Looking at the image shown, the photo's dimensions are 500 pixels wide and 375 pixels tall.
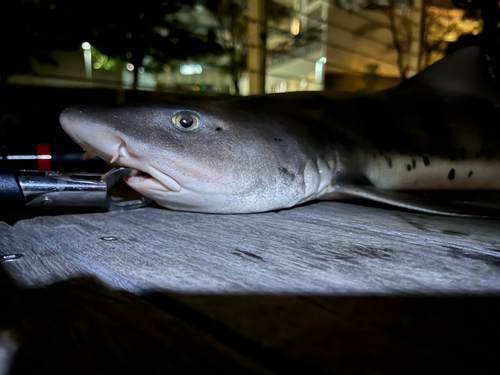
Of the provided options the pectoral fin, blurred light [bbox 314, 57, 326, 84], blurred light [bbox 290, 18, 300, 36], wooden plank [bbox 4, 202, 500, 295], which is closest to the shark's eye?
wooden plank [bbox 4, 202, 500, 295]

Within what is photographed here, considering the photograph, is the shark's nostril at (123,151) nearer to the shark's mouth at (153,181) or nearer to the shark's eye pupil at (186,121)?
the shark's mouth at (153,181)

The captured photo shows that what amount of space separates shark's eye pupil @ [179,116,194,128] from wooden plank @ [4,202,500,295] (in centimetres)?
34

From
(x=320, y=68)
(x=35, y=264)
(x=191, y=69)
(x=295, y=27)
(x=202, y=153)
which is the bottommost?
(x=35, y=264)

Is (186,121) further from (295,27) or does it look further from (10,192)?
(295,27)

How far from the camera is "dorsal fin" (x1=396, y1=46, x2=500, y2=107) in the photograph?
213 cm

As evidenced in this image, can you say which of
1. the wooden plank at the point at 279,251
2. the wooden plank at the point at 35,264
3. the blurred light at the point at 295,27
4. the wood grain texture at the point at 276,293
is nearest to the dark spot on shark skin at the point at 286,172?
the wooden plank at the point at 279,251

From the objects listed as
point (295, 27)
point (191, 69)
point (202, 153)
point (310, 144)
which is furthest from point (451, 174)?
point (295, 27)

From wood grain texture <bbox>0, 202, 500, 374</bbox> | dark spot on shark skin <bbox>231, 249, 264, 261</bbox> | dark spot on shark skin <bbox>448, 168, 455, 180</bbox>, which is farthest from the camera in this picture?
dark spot on shark skin <bbox>448, 168, 455, 180</bbox>

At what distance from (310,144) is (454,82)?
4.75 feet

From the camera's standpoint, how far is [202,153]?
1147 mm

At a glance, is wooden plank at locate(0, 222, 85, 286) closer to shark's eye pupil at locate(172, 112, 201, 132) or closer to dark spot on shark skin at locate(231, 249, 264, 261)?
dark spot on shark skin at locate(231, 249, 264, 261)

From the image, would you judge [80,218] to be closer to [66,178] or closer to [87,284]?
[66,178]

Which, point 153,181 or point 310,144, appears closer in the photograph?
point 153,181

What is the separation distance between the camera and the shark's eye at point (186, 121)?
3.84 feet
